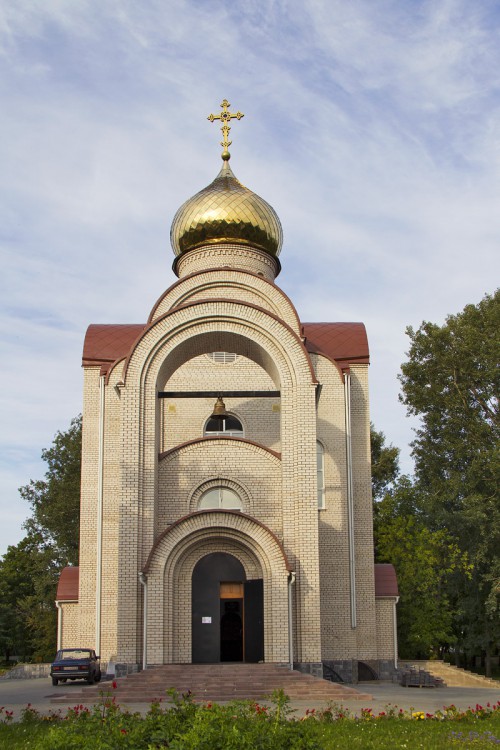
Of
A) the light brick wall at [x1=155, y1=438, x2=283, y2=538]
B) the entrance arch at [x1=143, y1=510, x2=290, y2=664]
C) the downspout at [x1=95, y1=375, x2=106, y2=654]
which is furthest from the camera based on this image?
the downspout at [x1=95, y1=375, x2=106, y2=654]

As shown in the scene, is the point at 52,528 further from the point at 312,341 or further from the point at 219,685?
the point at 219,685

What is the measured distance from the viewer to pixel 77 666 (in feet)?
48.0

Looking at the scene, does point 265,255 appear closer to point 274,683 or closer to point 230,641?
point 230,641

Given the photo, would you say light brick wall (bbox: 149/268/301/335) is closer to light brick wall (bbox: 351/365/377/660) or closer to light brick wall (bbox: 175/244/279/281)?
light brick wall (bbox: 175/244/279/281)

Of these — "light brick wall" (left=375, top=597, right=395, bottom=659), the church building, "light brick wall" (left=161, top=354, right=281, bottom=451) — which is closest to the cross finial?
the church building

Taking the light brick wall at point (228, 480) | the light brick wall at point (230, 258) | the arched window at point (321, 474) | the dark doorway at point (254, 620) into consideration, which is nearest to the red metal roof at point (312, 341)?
the light brick wall at point (228, 480)

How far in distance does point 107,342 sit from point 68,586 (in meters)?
5.53

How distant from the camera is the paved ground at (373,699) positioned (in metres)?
10.5

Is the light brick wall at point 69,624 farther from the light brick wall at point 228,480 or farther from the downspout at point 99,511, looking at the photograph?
the downspout at point 99,511

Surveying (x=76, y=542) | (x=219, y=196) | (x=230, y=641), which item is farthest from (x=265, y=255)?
(x=76, y=542)

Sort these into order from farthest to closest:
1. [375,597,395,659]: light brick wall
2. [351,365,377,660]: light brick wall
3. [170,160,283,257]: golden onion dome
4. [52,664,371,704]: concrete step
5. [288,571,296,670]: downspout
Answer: [170,160,283,257]: golden onion dome → [375,597,395,659]: light brick wall → [351,365,377,660]: light brick wall → [288,571,296,670]: downspout → [52,664,371,704]: concrete step

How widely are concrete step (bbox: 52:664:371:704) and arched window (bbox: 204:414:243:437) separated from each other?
6346 mm

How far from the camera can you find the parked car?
1460 centimetres

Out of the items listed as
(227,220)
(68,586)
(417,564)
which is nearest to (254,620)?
(68,586)
